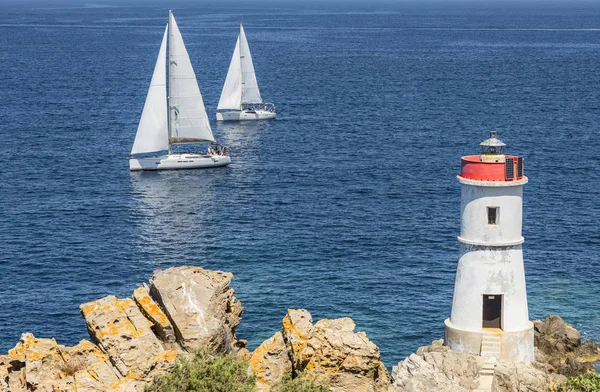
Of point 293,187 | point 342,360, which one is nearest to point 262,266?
point 293,187

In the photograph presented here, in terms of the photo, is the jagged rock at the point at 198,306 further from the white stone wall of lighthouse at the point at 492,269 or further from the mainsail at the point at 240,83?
the mainsail at the point at 240,83

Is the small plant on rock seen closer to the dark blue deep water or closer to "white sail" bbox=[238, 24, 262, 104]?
the dark blue deep water

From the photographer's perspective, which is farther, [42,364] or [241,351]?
[241,351]

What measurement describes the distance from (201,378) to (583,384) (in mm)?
13454

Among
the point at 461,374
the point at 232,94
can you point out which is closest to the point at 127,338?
the point at 461,374

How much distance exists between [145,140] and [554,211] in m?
45.8

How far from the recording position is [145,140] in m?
111

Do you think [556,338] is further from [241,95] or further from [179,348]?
[241,95]

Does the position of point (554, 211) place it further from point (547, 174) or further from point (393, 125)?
point (393, 125)

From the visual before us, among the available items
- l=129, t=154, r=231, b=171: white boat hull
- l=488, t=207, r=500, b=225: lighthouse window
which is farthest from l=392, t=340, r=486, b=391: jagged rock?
l=129, t=154, r=231, b=171: white boat hull

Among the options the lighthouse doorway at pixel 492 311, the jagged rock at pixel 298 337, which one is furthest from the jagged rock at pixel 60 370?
the lighthouse doorway at pixel 492 311

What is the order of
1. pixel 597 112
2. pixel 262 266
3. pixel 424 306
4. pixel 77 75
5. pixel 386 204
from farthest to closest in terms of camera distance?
pixel 77 75, pixel 597 112, pixel 386 204, pixel 262 266, pixel 424 306

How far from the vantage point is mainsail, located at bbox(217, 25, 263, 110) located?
148625 mm

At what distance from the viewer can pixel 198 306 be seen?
111 feet
